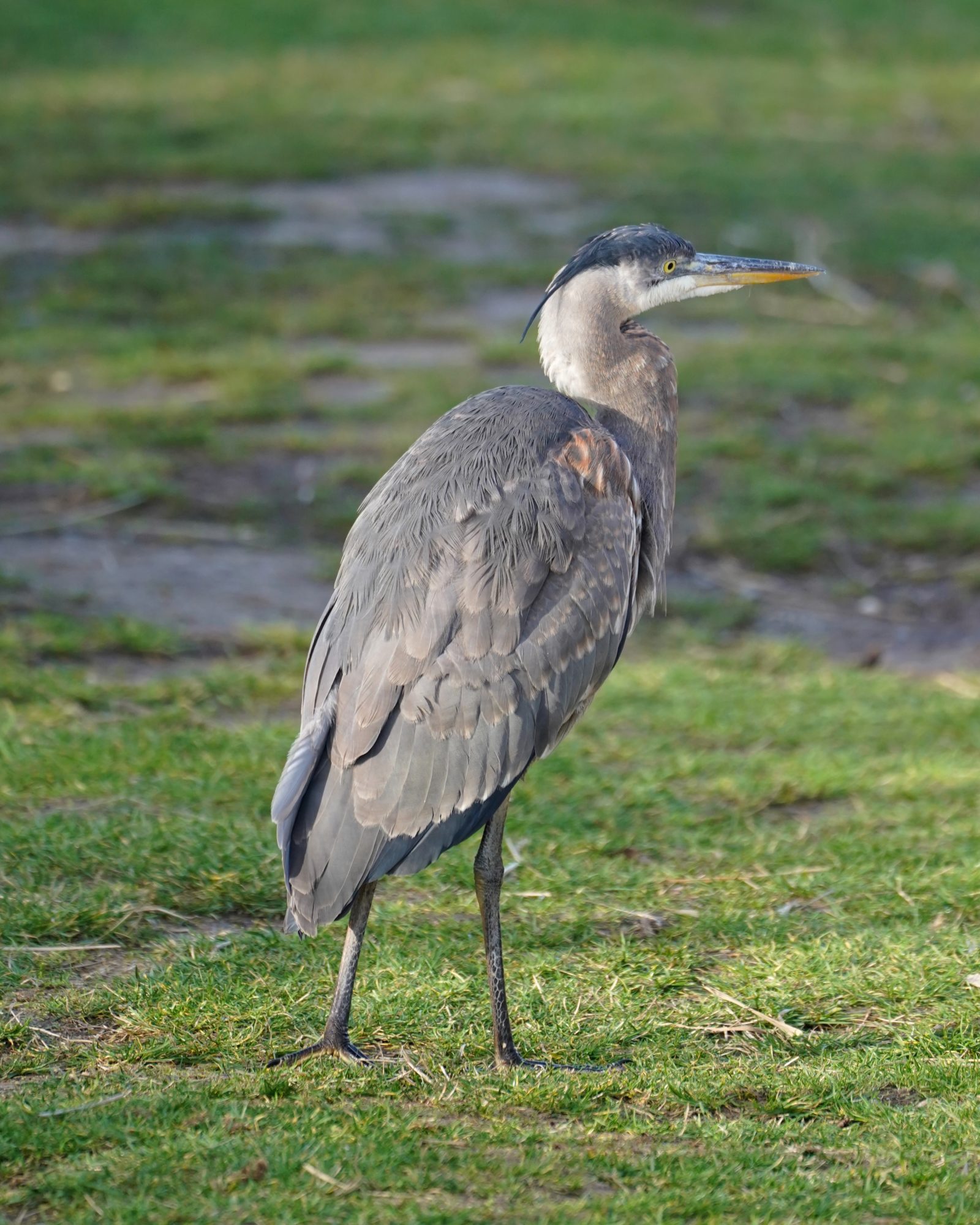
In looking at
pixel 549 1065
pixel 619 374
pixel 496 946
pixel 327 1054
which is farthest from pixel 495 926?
pixel 619 374

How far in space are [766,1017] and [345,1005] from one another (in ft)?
3.50

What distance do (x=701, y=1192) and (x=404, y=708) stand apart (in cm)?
128

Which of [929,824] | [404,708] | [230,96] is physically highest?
[230,96]

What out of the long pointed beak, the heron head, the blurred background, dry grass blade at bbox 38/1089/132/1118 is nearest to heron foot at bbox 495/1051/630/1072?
dry grass blade at bbox 38/1089/132/1118

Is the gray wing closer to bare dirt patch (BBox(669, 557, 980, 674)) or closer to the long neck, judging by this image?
the long neck

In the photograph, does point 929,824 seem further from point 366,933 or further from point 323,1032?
point 323,1032

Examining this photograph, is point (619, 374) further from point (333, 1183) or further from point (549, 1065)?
point (333, 1183)

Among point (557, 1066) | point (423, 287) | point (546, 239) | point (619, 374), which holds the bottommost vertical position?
point (557, 1066)

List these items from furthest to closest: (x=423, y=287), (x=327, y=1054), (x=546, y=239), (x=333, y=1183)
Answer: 1. (x=546, y=239)
2. (x=423, y=287)
3. (x=327, y=1054)
4. (x=333, y=1183)

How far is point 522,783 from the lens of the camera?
589 centimetres

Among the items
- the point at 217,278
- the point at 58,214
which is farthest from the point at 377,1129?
the point at 58,214

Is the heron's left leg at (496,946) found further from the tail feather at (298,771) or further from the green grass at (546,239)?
the green grass at (546,239)

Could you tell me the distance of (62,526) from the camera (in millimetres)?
7934

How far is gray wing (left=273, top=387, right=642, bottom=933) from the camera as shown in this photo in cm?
396
